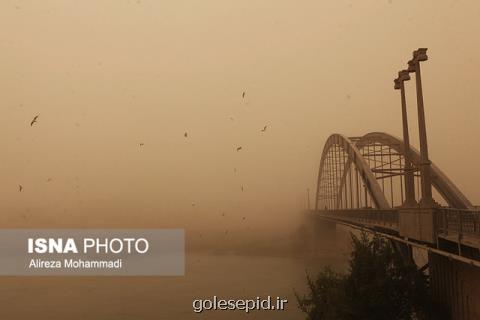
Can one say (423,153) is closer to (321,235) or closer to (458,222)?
(458,222)

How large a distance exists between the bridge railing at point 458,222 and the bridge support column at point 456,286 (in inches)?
38.1

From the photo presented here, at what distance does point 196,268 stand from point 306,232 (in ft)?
86.1

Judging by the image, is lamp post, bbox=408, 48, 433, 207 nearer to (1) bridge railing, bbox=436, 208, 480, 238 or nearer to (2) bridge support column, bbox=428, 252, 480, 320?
(1) bridge railing, bbox=436, 208, 480, 238

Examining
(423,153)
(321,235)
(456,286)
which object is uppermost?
(423,153)

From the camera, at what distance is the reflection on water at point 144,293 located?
102 feet

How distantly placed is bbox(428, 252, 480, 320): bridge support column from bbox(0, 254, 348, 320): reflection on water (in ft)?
37.2

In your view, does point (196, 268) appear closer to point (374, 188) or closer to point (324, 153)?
point (324, 153)

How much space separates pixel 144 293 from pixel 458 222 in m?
31.5

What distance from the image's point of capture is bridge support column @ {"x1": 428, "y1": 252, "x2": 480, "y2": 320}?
1298cm

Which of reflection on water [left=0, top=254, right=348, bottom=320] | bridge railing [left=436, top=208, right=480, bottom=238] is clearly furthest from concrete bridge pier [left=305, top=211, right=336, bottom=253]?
bridge railing [left=436, top=208, right=480, bottom=238]

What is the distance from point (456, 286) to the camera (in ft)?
47.5

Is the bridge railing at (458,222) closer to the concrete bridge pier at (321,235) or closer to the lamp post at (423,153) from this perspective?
the lamp post at (423,153)

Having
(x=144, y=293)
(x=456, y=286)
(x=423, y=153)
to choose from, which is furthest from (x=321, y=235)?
(x=456, y=286)

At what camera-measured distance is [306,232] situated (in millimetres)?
81875
